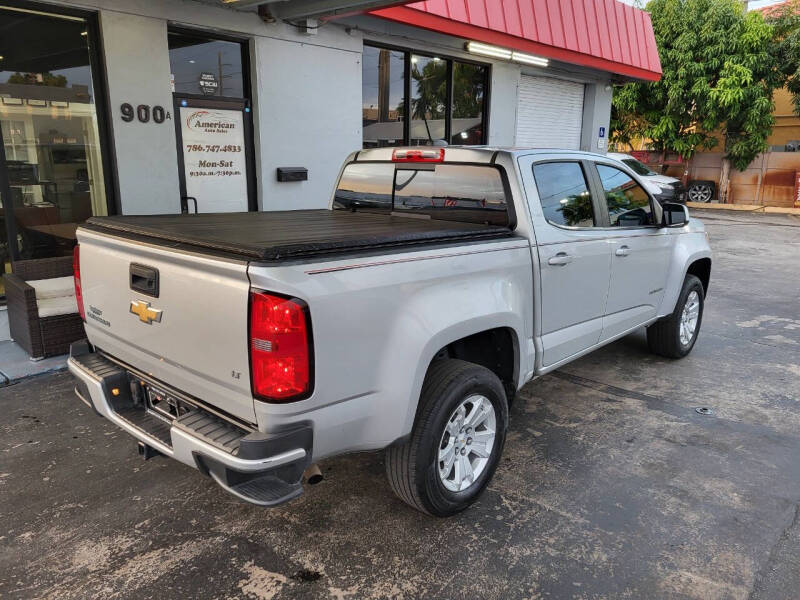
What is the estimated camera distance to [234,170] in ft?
24.4

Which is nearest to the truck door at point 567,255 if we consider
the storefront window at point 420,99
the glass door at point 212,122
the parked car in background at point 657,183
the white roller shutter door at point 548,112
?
the glass door at point 212,122

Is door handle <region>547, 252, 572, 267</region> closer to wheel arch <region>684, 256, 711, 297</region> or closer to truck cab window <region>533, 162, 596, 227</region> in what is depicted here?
truck cab window <region>533, 162, 596, 227</region>

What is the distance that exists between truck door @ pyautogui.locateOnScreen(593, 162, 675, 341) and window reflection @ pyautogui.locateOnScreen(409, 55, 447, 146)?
5200 mm

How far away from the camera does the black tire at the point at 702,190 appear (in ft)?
76.6

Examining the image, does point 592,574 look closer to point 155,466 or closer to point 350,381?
→ point 350,381

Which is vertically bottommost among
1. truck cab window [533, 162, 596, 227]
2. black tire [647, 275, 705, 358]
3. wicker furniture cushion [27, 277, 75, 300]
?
black tire [647, 275, 705, 358]

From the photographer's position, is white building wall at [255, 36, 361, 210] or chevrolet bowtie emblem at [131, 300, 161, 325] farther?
white building wall at [255, 36, 361, 210]

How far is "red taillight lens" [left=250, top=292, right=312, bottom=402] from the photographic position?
7.55 feet

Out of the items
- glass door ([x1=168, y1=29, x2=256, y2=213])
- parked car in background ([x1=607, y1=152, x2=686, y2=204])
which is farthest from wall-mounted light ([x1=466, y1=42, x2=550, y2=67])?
parked car in background ([x1=607, y1=152, x2=686, y2=204])

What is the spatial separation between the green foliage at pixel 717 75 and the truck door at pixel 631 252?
724 inches

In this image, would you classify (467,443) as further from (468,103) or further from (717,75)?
(717,75)

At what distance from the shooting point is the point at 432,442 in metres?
2.93

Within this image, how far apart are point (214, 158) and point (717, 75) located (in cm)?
1986

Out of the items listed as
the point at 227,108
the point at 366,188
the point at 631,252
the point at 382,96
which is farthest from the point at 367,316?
the point at 382,96
